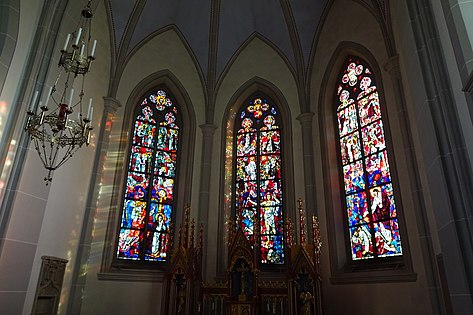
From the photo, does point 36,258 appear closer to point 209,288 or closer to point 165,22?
point 209,288

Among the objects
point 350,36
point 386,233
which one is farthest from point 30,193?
point 350,36

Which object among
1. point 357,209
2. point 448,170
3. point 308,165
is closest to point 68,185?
point 308,165

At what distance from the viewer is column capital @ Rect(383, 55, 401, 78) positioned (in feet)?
24.6

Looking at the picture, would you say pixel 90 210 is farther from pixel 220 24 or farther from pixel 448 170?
pixel 448 170

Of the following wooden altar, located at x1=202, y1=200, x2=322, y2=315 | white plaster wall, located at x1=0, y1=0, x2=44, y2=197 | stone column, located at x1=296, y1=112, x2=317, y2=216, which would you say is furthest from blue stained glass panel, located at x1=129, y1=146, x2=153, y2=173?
stone column, located at x1=296, y1=112, x2=317, y2=216

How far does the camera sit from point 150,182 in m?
10.1

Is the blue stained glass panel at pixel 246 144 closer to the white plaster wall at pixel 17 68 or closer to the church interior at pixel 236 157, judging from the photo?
the church interior at pixel 236 157

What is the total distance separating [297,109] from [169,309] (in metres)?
6.33

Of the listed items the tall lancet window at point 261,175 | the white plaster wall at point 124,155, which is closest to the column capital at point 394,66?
the tall lancet window at point 261,175

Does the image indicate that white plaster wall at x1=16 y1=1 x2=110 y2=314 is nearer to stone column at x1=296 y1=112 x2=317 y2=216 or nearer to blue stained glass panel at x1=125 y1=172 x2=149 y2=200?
blue stained glass panel at x1=125 y1=172 x2=149 y2=200

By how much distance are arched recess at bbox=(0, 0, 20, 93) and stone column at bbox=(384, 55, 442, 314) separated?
7135mm

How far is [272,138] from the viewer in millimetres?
10828

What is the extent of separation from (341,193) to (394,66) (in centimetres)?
323

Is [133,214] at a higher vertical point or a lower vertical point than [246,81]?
lower
